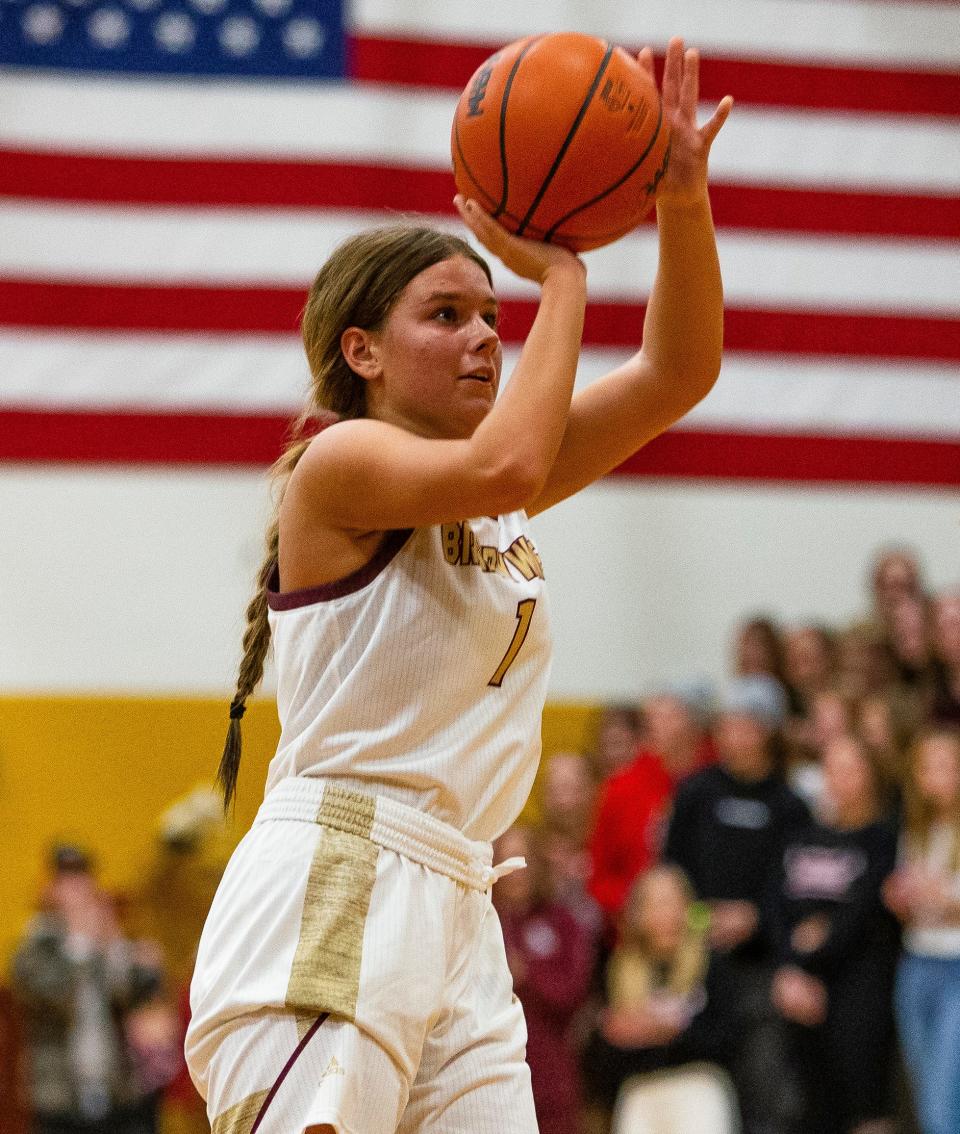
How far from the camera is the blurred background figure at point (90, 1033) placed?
7.80 m

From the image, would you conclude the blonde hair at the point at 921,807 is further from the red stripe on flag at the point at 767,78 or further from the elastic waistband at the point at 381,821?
the elastic waistband at the point at 381,821

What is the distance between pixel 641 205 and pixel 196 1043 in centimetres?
146

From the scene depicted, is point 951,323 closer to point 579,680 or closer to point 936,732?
point 579,680

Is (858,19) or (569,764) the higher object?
(858,19)

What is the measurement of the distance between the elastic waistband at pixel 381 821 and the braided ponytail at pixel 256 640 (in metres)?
0.28

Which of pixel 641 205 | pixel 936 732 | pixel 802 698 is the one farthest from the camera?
pixel 802 698

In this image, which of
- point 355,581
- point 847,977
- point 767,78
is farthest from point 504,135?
point 767,78

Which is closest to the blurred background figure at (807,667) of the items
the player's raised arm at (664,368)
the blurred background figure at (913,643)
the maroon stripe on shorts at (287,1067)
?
the blurred background figure at (913,643)

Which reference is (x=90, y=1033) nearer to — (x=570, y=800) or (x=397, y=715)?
(x=570, y=800)

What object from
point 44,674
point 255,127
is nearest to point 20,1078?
point 44,674

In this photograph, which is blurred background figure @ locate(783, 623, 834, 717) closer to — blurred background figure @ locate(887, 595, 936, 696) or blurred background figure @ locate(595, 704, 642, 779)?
blurred background figure @ locate(887, 595, 936, 696)

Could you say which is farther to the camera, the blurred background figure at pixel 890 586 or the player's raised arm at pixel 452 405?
the blurred background figure at pixel 890 586

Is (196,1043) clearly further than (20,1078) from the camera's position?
No

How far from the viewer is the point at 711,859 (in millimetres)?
7309
